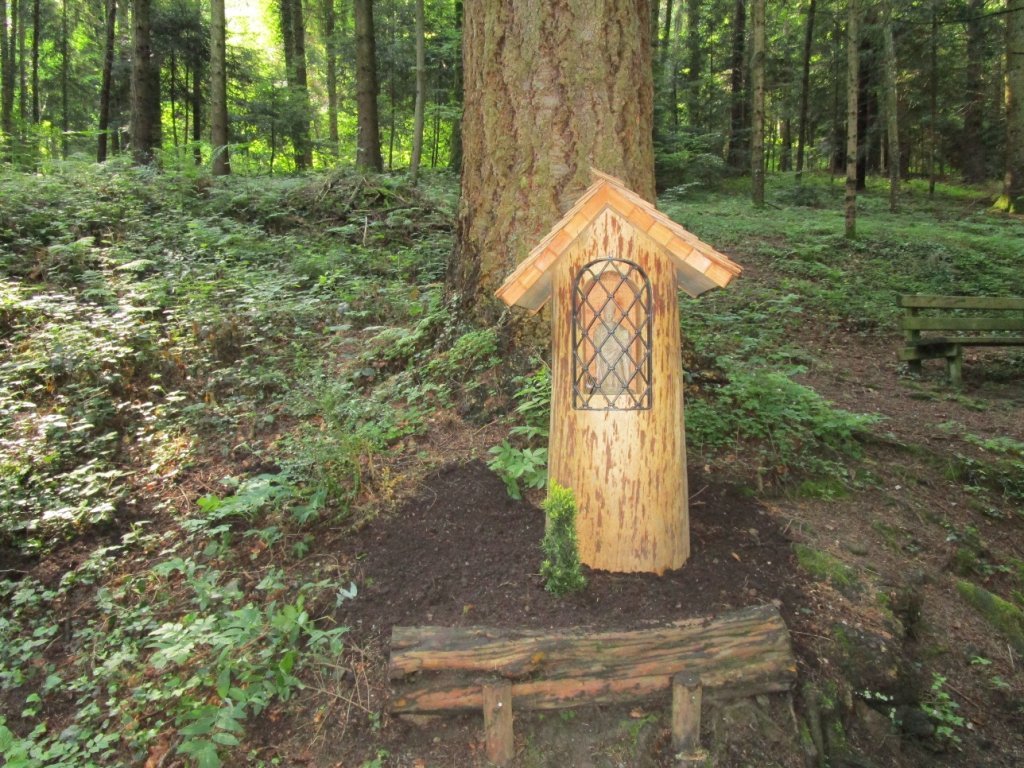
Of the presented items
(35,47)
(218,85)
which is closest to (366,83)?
(218,85)

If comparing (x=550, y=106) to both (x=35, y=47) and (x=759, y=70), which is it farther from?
(x=35, y=47)

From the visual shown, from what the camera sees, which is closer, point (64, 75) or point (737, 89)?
point (64, 75)

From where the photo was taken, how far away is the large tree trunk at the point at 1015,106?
1409 centimetres

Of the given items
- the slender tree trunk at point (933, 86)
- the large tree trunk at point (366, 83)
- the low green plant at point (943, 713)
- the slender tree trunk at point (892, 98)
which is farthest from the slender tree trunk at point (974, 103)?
the low green plant at point (943, 713)

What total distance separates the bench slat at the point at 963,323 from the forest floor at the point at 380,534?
598 mm

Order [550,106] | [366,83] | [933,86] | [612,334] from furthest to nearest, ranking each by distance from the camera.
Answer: [933,86] < [366,83] < [550,106] < [612,334]

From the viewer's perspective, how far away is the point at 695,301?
26.5 ft

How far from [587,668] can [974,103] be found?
21835 millimetres

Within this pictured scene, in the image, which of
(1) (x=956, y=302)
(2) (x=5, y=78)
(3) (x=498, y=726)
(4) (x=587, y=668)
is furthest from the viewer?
(2) (x=5, y=78)

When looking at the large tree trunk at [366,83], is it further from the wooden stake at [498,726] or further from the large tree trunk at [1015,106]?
the large tree trunk at [1015,106]

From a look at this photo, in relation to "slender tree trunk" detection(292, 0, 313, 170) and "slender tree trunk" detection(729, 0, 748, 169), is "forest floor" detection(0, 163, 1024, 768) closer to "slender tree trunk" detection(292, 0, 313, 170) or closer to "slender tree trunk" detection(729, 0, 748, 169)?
"slender tree trunk" detection(292, 0, 313, 170)

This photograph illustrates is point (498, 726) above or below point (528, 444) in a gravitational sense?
below

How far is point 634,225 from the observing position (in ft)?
9.11

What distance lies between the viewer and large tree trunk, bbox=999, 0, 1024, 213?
14.1 m
